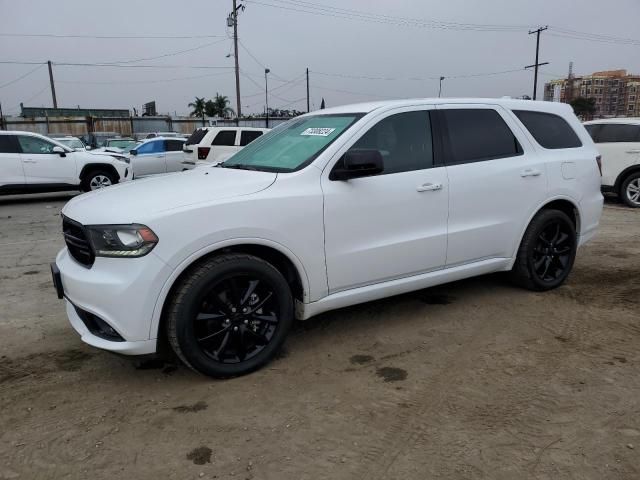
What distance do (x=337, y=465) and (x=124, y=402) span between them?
139cm

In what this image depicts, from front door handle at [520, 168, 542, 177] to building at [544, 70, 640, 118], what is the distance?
77204 millimetres

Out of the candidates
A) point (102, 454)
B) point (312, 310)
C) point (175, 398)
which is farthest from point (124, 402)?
point (312, 310)

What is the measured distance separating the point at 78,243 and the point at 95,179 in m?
10.4

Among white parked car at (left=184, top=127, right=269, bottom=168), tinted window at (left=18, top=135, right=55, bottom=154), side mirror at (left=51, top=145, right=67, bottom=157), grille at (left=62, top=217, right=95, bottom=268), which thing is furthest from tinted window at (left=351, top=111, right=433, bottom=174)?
tinted window at (left=18, top=135, right=55, bottom=154)

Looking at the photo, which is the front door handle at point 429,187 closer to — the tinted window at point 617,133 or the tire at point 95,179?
the tinted window at point 617,133

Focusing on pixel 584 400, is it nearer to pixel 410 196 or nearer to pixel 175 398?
pixel 410 196

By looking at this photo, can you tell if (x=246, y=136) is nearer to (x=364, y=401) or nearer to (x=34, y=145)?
(x=34, y=145)

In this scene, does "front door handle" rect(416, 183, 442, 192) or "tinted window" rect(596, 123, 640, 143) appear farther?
"tinted window" rect(596, 123, 640, 143)

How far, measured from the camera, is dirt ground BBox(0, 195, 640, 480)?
8.10 ft

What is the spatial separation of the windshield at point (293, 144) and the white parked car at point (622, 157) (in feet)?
29.3

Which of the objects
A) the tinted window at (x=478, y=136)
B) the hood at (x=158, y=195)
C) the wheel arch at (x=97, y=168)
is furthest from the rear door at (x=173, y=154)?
the tinted window at (x=478, y=136)

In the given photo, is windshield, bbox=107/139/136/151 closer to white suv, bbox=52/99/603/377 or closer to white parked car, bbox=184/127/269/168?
white parked car, bbox=184/127/269/168

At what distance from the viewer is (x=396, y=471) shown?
2406 millimetres

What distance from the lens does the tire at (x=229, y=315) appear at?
3.03 m
